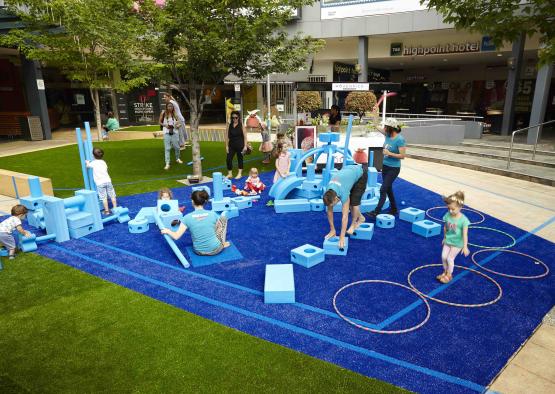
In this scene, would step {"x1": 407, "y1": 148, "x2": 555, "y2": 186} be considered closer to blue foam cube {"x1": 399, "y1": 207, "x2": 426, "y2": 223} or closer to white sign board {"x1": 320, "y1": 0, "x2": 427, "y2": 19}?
blue foam cube {"x1": 399, "y1": 207, "x2": 426, "y2": 223}

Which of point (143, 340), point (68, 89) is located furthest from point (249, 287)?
point (68, 89)

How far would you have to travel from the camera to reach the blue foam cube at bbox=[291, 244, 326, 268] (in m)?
6.59

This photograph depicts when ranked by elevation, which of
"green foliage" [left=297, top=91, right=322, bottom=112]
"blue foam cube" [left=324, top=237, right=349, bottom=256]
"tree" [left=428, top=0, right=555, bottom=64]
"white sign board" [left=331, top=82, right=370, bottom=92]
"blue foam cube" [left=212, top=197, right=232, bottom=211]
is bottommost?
"blue foam cube" [left=324, top=237, right=349, bottom=256]

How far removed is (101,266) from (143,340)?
2.50 m

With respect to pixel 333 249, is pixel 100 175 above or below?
above

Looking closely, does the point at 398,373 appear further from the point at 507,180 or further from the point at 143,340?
the point at 507,180

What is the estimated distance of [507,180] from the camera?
1307cm

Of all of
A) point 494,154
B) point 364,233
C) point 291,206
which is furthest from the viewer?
point 494,154

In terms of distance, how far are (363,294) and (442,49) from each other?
2475 centimetres

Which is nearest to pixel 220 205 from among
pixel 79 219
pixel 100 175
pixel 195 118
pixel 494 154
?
pixel 100 175

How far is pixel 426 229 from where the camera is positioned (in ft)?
25.7

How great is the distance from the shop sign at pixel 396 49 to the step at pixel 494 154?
10598 mm

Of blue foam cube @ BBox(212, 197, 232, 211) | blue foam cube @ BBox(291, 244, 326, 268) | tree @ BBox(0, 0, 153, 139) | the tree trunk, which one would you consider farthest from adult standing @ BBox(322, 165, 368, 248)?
tree @ BBox(0, 0, 153, 139)

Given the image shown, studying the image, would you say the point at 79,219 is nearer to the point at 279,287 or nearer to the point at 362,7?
the point at 279,287
